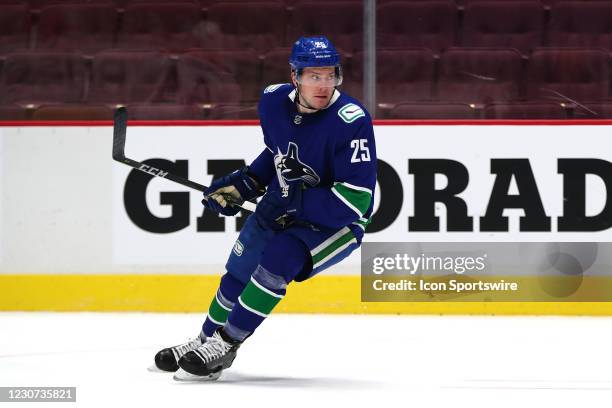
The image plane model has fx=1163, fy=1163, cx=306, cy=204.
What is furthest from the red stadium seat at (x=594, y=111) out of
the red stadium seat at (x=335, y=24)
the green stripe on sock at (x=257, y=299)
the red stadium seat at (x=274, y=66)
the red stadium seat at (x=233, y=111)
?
the green stripe on sock at (x=257, y=299)

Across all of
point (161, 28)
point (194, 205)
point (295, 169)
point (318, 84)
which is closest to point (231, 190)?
point (295, 169)

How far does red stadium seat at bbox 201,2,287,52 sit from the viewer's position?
219 inches

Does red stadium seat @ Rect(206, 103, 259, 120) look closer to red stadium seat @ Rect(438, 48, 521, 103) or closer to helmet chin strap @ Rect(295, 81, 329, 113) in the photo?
red stadium seat @ Rect(438, 48, 521, 103)

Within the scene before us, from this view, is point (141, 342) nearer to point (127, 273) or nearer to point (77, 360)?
point (77, 360)

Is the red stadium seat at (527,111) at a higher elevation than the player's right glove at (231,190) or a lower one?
higher

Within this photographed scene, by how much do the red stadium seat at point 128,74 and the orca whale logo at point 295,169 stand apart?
2.11 metres

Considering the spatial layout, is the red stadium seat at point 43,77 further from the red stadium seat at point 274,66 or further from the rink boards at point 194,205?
the red stadium seat at point 274,66

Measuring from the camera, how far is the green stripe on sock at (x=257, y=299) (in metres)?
3.46

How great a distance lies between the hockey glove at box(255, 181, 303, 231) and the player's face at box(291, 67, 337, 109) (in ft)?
0.87

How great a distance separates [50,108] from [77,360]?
1.83m

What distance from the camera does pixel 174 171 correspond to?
17.7 feet

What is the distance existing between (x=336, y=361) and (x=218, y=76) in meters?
1.95

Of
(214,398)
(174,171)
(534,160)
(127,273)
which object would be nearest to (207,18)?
(174,171)

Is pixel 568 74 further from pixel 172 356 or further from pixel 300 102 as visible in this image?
pixel 172 356
